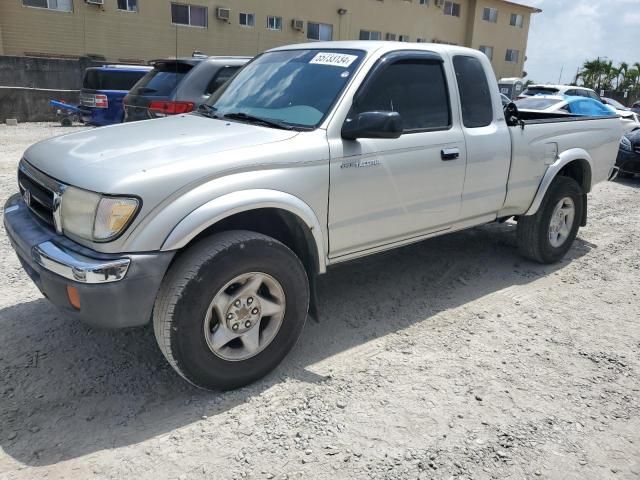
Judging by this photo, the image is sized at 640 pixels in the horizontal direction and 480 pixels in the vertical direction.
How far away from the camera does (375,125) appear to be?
326 centimetres

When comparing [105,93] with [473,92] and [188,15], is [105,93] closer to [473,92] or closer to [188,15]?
[473,92]

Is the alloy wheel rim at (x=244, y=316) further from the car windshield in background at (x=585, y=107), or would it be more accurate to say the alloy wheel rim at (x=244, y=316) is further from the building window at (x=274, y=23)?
the building window at (x=274, y=23)

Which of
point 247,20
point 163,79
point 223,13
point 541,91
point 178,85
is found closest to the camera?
point 178,85

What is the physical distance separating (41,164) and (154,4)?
2234cm

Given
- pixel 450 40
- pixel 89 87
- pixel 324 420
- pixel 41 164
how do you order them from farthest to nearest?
pixel 450 40 < pixel 89 87 < pixel 41 164 < pixel 324 420

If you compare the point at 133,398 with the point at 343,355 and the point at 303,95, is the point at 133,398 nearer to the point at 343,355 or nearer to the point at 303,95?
the point at 343,355

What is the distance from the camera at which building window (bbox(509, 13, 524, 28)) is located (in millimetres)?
39750

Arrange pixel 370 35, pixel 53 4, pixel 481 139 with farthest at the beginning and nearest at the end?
pixel 370 35, pixel 53 4, pixel 481 139

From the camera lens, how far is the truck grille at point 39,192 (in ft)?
9.61

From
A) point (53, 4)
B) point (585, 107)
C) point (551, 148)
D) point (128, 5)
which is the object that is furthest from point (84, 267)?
point (128, 5)

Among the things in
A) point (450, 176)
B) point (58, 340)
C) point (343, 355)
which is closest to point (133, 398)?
point (58, 340)

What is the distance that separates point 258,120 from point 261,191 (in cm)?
81

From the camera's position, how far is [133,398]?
120 inches

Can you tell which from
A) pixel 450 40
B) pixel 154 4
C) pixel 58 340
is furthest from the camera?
pixel 450 40
